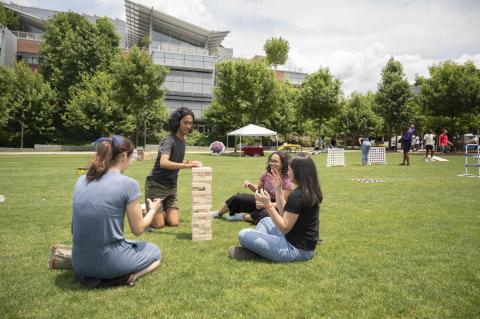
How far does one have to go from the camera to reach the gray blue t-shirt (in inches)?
138

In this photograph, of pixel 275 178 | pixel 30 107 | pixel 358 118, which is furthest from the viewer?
pixel 358 118

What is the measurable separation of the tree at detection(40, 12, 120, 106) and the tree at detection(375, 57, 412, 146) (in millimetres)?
32404

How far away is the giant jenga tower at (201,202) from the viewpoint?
546 cm

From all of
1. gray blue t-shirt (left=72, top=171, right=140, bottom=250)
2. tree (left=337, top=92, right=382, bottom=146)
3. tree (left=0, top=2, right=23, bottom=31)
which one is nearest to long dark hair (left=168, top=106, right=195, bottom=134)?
gray blue t-shirt (left=72, top=171, right=140, bottom=250)

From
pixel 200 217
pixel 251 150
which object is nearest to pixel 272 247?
pixel 200 217

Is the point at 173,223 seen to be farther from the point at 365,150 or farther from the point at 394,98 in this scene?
the point at 394,98

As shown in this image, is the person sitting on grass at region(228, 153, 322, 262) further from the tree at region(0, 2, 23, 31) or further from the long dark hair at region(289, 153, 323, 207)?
the tree at region(0, 2, 23, 31)

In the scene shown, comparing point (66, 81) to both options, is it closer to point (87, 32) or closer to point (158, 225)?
point (87, 32)

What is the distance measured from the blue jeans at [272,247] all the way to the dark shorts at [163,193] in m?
2.33

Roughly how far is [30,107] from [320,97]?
106 ft

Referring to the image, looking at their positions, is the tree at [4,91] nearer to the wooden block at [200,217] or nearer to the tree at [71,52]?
the tree at [71,52]

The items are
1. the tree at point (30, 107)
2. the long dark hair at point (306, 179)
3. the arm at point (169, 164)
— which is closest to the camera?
the long dark hair at point (306, 179)

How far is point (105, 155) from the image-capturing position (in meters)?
3.61

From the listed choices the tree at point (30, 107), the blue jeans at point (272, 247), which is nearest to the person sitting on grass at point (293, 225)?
the blue jeans at point (272, 247)
